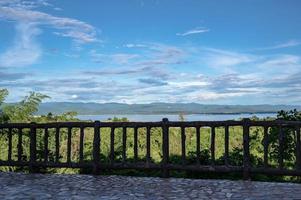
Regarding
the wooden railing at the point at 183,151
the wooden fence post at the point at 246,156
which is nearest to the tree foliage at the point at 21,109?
the wooden railing at the point at 183,151

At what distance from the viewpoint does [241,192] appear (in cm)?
780

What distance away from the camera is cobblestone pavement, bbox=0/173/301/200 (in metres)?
7.53

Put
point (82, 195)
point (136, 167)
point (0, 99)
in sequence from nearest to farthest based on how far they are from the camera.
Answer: point (82, 195) → point (136, 167) → point (0, 99)

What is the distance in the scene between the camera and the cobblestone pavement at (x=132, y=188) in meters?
7.53

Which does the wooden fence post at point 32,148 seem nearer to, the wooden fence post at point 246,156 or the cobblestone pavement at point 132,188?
the cobblestone pavement at point 132,188

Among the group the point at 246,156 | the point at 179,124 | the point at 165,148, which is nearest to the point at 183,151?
the point at 165,148

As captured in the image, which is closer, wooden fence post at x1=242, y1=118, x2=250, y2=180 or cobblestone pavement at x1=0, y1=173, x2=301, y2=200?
cobblestone pavement at x1=0, y1=173, x2=301, y2=200

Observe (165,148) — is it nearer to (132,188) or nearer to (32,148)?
(132,188)

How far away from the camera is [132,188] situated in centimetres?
827

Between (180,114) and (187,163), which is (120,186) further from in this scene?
(180,114)

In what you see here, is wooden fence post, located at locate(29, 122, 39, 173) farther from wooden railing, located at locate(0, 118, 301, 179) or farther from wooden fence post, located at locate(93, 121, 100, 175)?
wooden fence post, located at locate(93, 121, 100, 175)

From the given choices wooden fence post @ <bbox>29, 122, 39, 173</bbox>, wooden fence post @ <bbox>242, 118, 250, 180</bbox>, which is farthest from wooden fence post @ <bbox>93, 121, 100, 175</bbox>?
wooden fence post @ <bbox>242, 118, 250, 180</bbox>

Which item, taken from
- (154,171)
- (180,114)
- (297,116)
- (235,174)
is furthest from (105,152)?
(297,116)

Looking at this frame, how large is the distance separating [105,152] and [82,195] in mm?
5909
